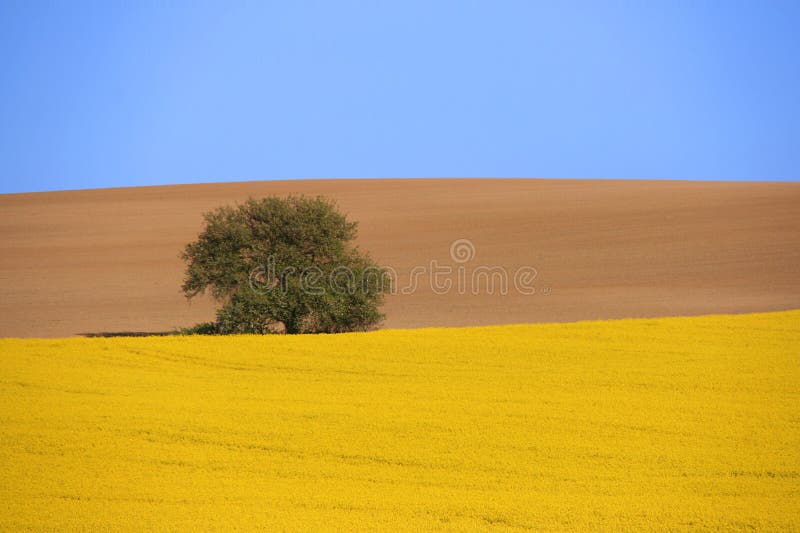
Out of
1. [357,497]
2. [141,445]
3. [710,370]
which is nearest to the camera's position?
[357,497]

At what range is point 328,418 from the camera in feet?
36.8

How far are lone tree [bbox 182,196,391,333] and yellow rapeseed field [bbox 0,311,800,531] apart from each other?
3151 millimetres

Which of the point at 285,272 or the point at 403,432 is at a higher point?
the point at 285,272

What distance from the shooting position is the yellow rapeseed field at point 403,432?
8.32 metres

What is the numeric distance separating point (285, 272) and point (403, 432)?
9926mm

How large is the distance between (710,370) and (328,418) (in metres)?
6.32

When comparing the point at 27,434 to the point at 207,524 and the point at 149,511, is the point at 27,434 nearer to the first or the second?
the point at 149,511

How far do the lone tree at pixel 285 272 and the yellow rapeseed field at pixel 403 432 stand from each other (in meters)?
3.15

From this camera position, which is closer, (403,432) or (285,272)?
(403,432)

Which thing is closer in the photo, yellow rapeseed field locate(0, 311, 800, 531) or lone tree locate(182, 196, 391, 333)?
yellow rapeseed field locate(0, 311, 800, 531)

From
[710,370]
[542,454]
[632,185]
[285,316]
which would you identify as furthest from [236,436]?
[632,185]

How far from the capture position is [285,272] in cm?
2005

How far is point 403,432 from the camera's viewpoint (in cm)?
1064

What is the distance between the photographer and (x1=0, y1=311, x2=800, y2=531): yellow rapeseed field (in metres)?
8.32
